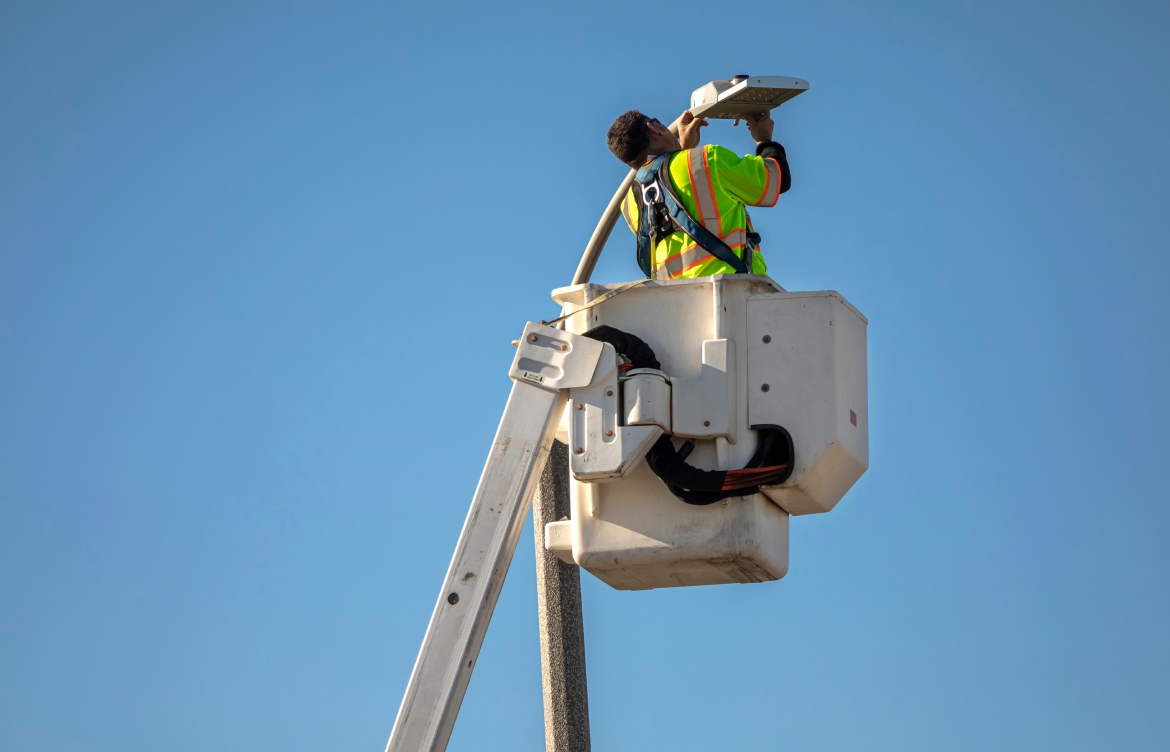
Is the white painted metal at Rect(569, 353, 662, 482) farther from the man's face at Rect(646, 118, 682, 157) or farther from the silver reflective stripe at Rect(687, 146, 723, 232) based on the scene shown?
the man's face at Rect(646, 118, 682, 157)

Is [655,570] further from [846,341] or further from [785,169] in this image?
[785,169]

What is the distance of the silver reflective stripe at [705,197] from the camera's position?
29.3 ft

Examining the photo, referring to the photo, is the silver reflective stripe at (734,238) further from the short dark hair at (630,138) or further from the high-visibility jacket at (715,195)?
the short dark hair at (630,138)

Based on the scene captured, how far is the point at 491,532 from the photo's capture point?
783cm

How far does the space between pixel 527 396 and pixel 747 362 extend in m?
1.03

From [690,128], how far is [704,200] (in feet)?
1.76

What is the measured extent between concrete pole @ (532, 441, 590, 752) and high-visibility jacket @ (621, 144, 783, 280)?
2329mm

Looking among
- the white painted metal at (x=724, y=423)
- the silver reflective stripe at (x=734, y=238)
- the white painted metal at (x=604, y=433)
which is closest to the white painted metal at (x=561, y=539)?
the white painted metal at (x=724, y=423)

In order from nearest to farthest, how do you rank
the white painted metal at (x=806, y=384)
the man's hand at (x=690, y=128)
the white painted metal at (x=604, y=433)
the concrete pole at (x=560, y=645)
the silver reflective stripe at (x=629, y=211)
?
the white painted metal at (x=604, y=433)
the white painted metal at (x=806, y=384)
the man's hand at (x=690, y=128)
the silver reflective stripe at (x=629, y=211)
the concrete pole at (x=560, y=645)

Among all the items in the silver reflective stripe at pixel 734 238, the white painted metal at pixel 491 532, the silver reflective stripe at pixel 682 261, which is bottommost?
the white painted metal at pixel 491 532

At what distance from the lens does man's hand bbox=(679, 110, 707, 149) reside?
927 centimetres

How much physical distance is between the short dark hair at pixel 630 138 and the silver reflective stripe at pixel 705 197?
48 centimetres

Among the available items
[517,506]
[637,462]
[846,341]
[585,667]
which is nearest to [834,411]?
[846,341]

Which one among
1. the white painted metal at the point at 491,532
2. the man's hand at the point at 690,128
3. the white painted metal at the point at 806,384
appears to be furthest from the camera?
the man's hand at the point at 690,128
